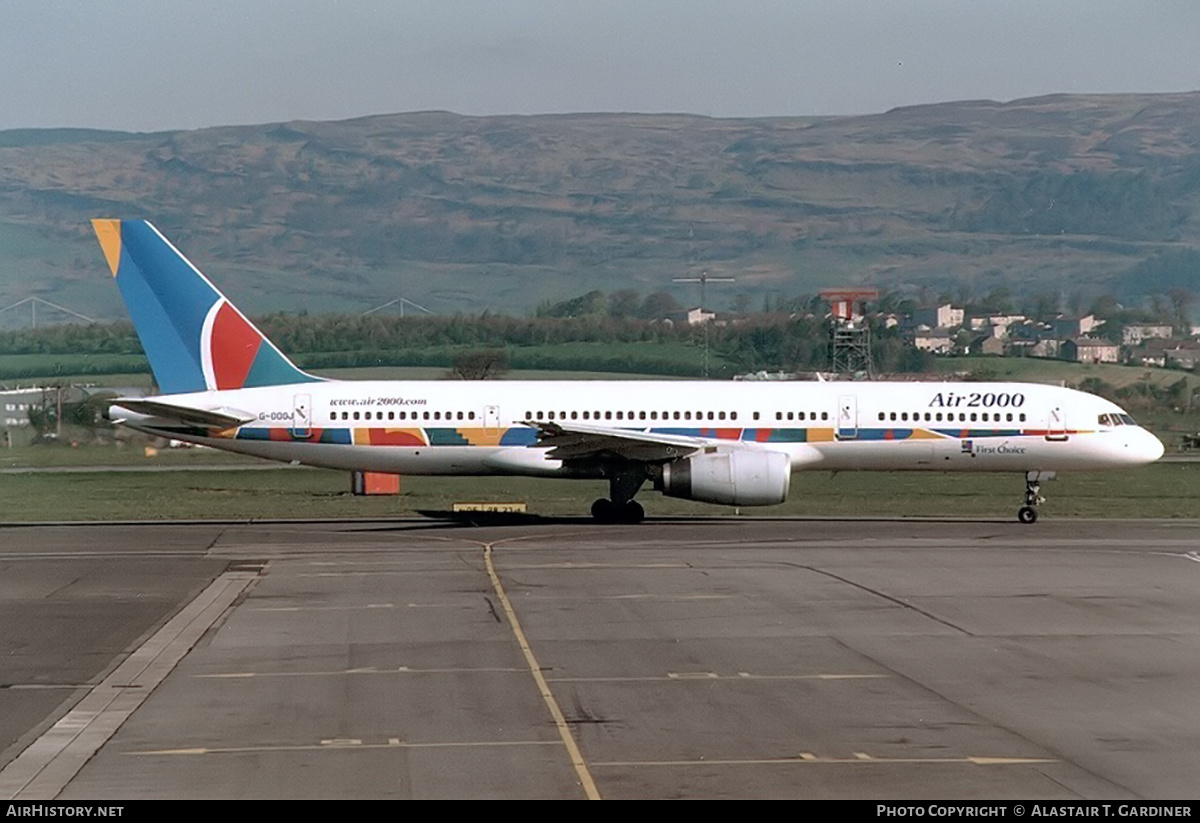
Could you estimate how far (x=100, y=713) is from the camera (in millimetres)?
14906

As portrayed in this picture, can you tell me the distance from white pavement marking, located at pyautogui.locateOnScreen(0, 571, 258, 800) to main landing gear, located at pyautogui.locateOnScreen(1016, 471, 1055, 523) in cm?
2086

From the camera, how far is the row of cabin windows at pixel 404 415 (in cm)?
3900

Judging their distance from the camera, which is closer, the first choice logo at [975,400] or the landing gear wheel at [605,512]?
the landing gear wheel at [605,512]

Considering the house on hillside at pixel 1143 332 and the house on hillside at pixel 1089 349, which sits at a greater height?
the house on hillside at pixel 1143 332

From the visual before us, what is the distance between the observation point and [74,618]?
2166cm

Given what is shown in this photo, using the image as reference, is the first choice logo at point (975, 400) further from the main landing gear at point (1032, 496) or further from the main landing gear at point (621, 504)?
the main landing gear at point (621, 504)

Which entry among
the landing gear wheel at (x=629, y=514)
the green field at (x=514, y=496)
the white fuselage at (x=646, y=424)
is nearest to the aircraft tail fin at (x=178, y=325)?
the white fuselage at (x=646, y=424)

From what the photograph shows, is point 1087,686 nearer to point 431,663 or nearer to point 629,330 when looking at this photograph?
point 431,663

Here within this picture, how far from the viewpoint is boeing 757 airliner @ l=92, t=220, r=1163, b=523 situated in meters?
38.8

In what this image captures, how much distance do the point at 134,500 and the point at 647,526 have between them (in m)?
14.7

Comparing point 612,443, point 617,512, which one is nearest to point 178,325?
point 612,443

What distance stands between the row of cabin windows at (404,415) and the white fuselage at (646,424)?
0.9 inches

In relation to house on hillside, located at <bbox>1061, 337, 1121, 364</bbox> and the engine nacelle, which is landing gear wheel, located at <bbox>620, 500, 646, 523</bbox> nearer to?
the engine nacelle

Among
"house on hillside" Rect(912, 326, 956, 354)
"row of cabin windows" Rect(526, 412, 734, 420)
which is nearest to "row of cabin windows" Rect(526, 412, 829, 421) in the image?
"row of cabin windows" Rect(526, 412, 734, 420)
